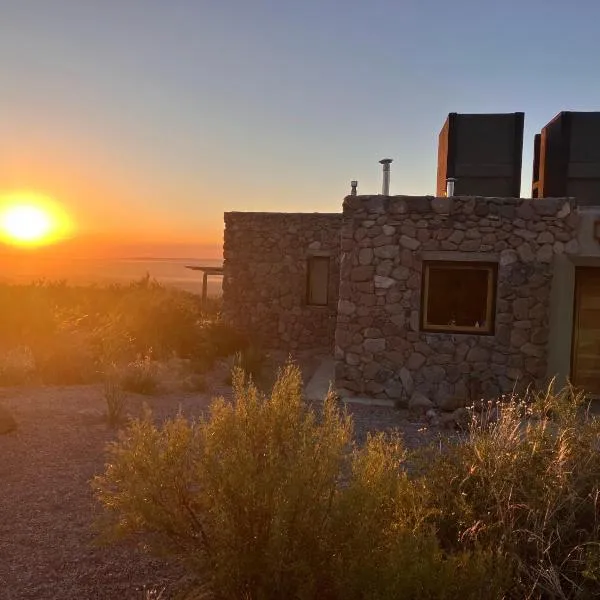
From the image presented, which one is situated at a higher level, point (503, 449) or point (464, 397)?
point (503, 449)

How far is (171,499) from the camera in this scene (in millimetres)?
3574

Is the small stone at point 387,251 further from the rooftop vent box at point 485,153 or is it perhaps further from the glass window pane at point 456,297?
the rooftop vent box at point 485,153

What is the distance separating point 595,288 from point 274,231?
24.7 feet

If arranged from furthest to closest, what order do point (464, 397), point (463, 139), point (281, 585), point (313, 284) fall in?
1. point (313, 284)
2. point (463, 139)
3. point (464, 397)
4. point (281, 585)

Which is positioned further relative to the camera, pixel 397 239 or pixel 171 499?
pixel 397 239

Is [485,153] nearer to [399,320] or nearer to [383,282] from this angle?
[383,282]

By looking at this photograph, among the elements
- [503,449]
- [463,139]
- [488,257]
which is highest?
[463,139]

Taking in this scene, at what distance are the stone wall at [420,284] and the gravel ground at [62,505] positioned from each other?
3.10 feet

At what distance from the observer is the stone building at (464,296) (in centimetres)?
870

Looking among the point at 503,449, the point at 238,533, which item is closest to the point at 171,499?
the point at 238,533

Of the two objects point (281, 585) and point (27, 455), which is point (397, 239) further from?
point (281, 585)

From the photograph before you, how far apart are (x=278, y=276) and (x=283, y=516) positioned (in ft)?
38.8

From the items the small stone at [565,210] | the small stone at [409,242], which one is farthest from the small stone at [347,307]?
the small stone at [565,210]

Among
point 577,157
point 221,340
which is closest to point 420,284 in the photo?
point 577,157
